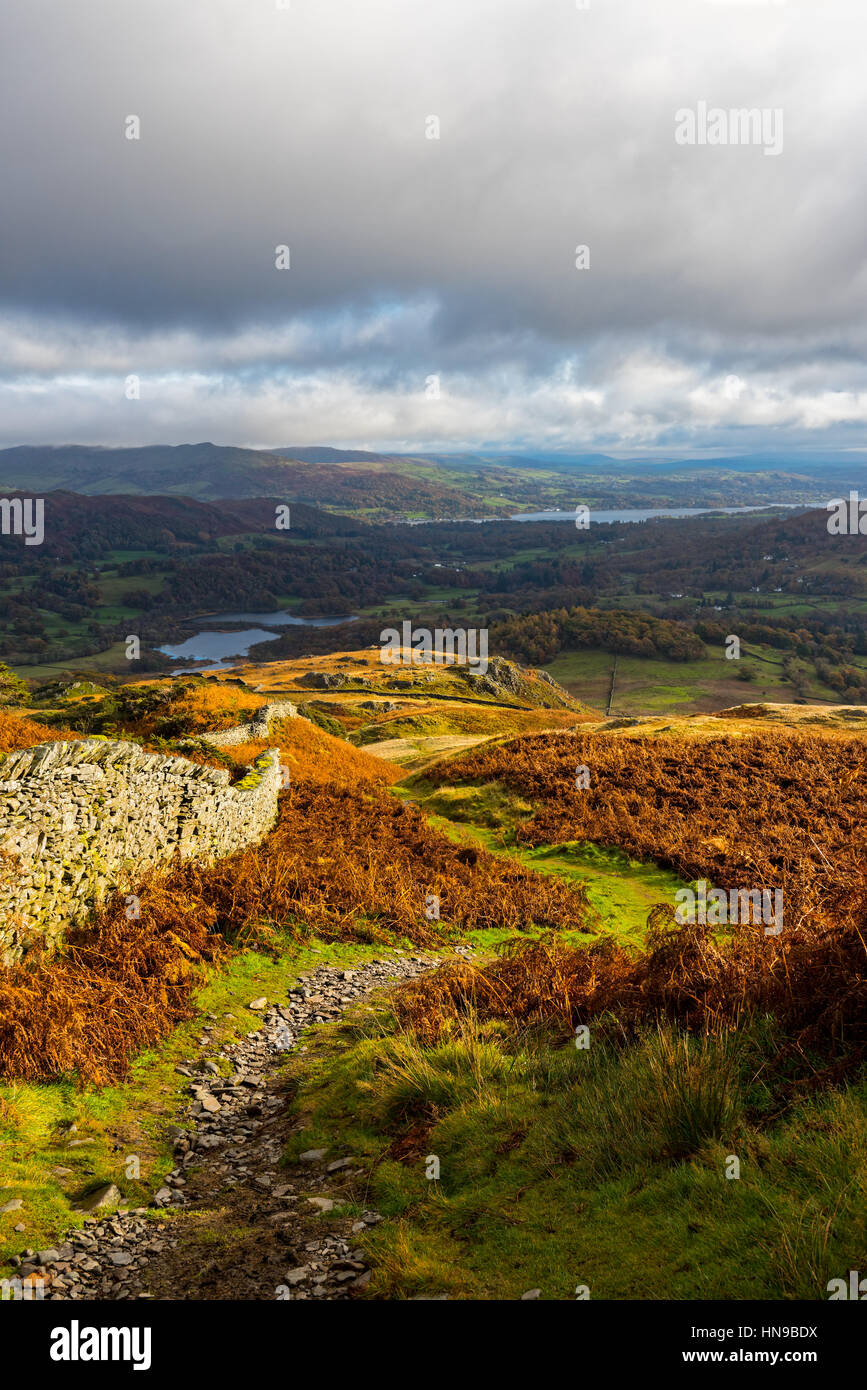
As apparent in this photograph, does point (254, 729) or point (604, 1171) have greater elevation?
point (254, 729)

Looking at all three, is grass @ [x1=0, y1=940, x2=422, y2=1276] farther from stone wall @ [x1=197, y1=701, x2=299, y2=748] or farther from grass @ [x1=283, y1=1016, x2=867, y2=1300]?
stone wall @ [x1=197, y1=701, x2=299, y2=748]

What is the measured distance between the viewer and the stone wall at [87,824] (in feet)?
32.0

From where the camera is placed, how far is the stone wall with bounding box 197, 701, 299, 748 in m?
24.0

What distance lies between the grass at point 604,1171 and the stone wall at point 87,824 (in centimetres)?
522

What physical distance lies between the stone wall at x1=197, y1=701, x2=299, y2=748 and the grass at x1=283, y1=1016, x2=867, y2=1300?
16.7 meters

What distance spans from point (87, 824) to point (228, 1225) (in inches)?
265

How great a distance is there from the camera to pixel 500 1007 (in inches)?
364

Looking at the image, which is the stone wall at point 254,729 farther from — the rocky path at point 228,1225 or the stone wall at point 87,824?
the rocky path at point 228,1225

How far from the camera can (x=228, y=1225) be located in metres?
6.12

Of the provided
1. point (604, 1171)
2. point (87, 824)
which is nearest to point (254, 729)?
point (87, 824)

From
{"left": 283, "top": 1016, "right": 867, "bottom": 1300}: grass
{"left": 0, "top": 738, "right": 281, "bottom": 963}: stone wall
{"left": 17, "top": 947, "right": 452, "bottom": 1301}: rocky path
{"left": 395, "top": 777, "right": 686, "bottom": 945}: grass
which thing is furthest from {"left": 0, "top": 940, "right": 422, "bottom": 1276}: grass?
{"left": 395, "top": 777, "right": 686, "bottom": 945}: grass

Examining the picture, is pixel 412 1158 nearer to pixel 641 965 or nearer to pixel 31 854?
pixel 641 965

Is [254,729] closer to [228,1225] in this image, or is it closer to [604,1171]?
[228,1225]
